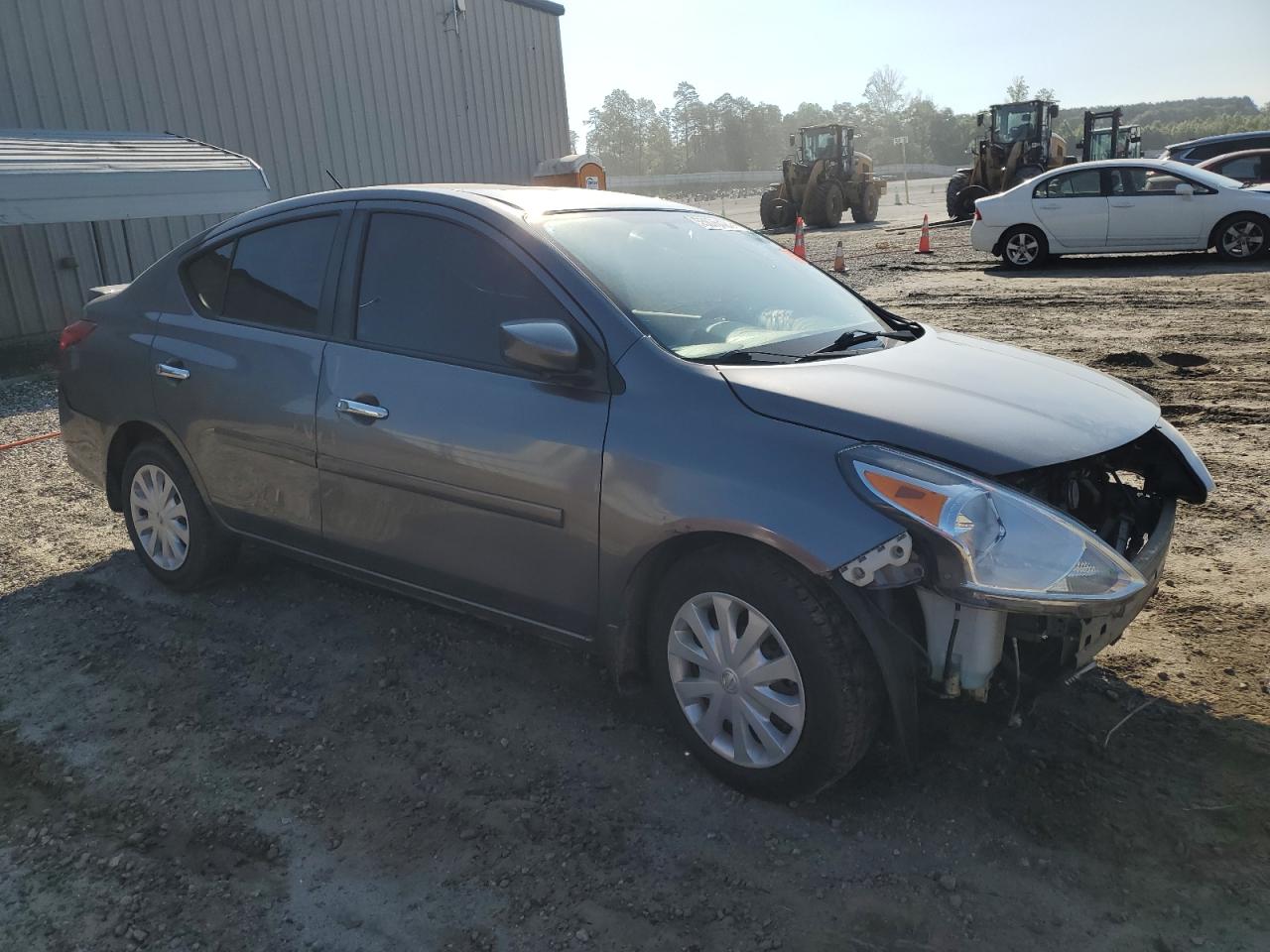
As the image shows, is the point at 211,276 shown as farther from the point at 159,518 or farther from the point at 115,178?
the point at 115,178

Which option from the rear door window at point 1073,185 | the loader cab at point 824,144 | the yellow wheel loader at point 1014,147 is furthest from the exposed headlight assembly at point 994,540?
the loader cab at point 824,144

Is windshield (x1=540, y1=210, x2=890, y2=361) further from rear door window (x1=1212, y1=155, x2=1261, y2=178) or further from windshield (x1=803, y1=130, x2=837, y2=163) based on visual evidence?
windshield (x1=803, y1=130, x2=837, y2=163)

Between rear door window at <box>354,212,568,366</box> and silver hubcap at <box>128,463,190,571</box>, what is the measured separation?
1.42m

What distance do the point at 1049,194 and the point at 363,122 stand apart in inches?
424

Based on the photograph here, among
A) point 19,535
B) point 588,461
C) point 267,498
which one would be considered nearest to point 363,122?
point 19,535

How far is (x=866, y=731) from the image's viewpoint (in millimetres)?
2631

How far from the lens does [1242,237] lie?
13.4 meters

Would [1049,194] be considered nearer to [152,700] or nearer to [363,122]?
[363,122]

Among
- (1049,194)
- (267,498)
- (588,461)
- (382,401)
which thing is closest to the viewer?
(588,461)

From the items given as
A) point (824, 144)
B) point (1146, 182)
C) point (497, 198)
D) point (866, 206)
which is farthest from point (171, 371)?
point (866, 206)

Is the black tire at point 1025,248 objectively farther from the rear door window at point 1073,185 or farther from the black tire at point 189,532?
the black tire at point 189,532

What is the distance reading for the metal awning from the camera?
968 centimetres

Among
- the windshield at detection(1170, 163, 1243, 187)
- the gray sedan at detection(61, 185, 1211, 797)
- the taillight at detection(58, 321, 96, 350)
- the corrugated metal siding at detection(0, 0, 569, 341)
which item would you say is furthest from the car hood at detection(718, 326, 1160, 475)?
the windshield at detection(1170, 163, 1243, 187)

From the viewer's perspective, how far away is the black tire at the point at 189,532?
4.23m
